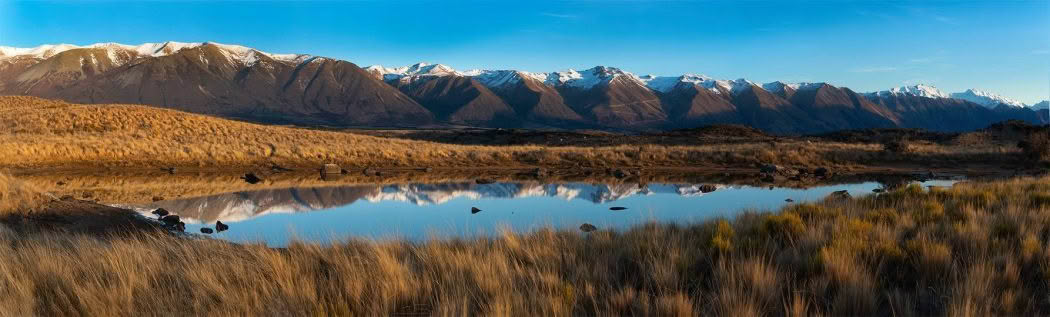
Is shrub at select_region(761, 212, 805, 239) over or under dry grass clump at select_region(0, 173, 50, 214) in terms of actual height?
over

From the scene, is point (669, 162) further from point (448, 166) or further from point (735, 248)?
point (735, 248)

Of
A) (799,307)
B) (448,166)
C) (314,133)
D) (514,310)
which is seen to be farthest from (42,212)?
(314,133)

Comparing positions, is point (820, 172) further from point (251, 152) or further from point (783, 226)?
point (251, 152)

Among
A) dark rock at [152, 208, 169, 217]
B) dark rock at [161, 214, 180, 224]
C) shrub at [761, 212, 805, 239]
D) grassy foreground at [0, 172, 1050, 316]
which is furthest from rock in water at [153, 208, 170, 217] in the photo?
shrub at [761, 212, 805, 239]

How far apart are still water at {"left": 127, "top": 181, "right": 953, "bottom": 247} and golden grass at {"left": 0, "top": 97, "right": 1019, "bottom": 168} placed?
10.2 meters

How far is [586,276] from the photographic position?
4746mm

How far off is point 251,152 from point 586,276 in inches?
1168

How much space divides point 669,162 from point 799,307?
94.8 ft

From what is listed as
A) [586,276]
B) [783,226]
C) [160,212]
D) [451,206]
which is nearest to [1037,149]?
[451,206]

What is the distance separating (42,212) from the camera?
1198 centimetres

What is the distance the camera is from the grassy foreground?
401cm

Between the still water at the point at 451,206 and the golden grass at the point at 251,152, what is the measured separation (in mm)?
10211

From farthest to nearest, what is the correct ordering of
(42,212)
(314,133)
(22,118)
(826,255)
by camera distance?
1. (314,133)
2. (22,118)
3. (42,212)
4. (826,255)

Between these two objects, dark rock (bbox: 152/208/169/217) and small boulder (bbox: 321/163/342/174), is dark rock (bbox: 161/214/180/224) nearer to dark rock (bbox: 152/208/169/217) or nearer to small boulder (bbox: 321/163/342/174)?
dark rock (bbox: 152/208/169/217)
